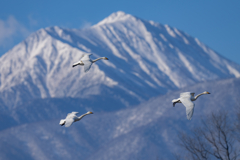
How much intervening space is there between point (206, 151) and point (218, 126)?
9.67 feet

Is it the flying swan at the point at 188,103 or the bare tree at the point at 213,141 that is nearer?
the flying swan at the point at 188,103

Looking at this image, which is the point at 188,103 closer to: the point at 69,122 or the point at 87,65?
the point at 87,65

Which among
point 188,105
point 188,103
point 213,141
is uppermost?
point 213,141

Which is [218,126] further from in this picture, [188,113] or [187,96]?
[188,113]

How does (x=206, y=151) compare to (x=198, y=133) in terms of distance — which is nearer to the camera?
(x=206, y=151)

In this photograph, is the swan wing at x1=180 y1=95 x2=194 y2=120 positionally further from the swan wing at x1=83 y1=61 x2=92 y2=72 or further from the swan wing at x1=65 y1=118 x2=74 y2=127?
the swan wing at x1=65 y1=118 x2=74 y2=127

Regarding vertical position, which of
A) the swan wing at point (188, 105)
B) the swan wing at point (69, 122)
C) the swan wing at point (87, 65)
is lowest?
the swan wing at point (188, 105)

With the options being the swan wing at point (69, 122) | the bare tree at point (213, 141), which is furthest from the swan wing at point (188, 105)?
the swan wing at point (69, 122)

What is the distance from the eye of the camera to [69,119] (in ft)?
115

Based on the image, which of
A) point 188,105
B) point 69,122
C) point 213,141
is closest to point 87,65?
point 69,122

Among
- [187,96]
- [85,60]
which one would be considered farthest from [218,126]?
[85,60]

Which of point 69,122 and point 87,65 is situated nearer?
point 69,122

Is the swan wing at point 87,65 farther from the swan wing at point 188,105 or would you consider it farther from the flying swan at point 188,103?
the swan wing at point 188,105

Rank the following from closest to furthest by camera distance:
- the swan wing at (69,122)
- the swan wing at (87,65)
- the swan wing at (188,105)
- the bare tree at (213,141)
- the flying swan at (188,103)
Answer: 1. the swan wing at (188,105)
2. the flying swan at (188,103)
3. the swan wing at (69,122)
4. the swan wing at (87,65)
5. the bare tree at (213,141)
